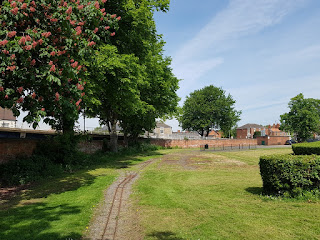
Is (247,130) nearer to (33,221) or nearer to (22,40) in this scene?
(33,221)

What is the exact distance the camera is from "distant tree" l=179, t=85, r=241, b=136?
240 feet

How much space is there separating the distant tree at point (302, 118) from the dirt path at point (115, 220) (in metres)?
62.3

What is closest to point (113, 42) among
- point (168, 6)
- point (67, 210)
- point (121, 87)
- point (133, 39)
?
point (133, 39)

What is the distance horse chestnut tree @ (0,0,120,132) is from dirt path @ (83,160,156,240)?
136 inches

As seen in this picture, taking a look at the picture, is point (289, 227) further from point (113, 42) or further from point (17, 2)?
point (113, 42)

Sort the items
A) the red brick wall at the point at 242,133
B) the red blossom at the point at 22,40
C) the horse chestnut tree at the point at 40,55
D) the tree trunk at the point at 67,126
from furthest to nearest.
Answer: the red brick wall at the point at 242,133 → the tree trunk at the point at 67,126 → the horse chestnut tree at the point at 40,55 → the red blossom at the point at 22,40

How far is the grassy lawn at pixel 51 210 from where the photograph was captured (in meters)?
5.71

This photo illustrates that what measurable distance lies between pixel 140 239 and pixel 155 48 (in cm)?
2227

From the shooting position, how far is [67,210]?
7.48 m

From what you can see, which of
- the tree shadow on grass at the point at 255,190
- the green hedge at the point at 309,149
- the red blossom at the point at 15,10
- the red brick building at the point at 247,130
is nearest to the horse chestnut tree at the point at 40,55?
the red blossom at the point at 15,10

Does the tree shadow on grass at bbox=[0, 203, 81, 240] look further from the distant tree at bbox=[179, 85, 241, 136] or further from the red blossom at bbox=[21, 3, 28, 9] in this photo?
the distant tree at bbox=[179, 85, 241, 136]

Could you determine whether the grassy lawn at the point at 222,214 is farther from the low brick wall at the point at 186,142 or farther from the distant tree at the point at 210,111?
the distant tree at the point at 210,111

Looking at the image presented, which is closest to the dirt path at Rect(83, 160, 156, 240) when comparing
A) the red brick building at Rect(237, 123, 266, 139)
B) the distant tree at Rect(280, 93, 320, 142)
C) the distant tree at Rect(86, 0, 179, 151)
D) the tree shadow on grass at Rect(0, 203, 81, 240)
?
the tree shadow on grass at Rect(0, 203, 81, 240)

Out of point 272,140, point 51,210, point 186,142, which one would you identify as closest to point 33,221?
point 51,210
